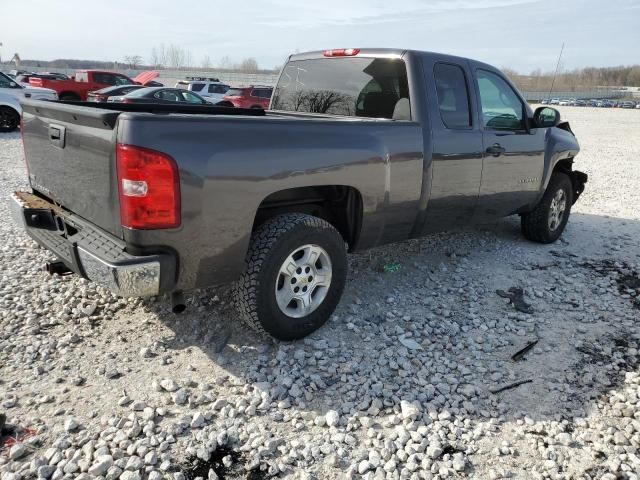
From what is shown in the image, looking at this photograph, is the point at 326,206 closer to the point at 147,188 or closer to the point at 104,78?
the point at 147,188

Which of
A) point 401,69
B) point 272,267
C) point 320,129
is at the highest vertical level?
point 401,69

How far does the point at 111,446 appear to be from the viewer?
8.21 feet

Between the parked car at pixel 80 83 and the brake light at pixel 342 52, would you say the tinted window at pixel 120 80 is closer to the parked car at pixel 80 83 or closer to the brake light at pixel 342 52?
the parked car at pixel 80 83

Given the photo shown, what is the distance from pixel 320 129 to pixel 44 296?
100 inches

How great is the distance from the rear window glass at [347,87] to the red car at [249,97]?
49.5 ft

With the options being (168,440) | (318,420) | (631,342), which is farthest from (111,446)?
(631,342)

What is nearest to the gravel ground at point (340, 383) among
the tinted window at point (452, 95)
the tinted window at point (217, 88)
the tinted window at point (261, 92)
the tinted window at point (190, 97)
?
the tinted window at point (452, 95)

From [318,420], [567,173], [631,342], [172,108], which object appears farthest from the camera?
[567,173]

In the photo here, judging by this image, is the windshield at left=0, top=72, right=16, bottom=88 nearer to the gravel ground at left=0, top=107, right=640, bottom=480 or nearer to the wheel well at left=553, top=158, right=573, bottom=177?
the gravel ground at left=0, top=107, right=640, bottom=480

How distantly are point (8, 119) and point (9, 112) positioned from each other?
225 millimetres

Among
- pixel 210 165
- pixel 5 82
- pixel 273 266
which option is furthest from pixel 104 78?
pixel 210 165

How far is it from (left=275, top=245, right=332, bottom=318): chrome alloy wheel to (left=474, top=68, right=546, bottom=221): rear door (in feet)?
6.20

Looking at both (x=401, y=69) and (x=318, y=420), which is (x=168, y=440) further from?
(x=401, y=69)

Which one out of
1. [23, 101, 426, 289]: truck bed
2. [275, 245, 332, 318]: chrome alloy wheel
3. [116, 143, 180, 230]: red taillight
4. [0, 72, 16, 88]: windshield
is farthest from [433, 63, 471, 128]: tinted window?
[0, 72, 16, 88]: windshield
